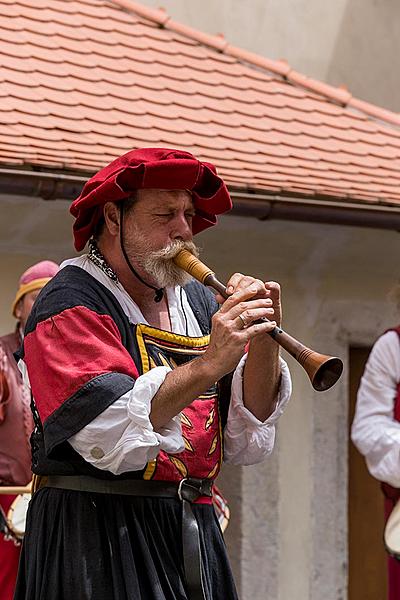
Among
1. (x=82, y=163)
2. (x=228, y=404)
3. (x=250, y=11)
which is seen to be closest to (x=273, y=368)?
(x=228, y=404)

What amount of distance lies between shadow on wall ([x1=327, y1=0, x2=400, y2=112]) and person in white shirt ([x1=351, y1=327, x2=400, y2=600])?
5.31 m

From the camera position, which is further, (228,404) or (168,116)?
(168,116)

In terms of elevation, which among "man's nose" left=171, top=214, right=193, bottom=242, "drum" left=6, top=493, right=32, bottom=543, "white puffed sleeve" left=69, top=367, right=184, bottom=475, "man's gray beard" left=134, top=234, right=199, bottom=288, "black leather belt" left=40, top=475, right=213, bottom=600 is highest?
"man's nose" left=171, top=214, right=193, bottom=242

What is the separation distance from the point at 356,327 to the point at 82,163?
206 cm

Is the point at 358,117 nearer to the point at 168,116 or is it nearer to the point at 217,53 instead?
the point at 217,53

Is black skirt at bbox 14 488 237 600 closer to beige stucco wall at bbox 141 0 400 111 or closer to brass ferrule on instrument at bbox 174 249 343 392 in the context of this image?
brass ferrule on instrument at bbox 174 249 343 392

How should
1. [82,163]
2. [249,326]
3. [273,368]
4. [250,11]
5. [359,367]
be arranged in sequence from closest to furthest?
1. [249,326]
2. [273,368]
3. [82,163]
4. [359,367]
5. [250,11]

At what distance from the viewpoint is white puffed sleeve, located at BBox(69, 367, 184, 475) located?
3.69 m

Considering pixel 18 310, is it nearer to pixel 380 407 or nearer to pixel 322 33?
pixel 380 407

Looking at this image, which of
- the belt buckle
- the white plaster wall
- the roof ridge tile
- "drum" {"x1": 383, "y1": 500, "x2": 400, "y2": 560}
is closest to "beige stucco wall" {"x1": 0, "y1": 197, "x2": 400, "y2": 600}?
the white plaster wall

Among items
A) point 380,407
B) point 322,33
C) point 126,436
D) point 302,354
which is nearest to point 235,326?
point 302,354

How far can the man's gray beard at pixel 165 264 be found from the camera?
405 cm

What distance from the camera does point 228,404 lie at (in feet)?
14.1

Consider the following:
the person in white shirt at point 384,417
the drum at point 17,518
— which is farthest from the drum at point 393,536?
the drum at point 17,518
